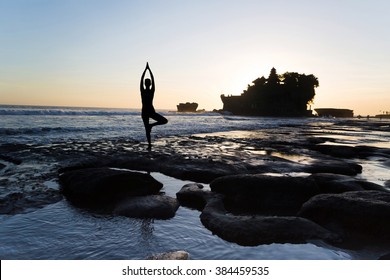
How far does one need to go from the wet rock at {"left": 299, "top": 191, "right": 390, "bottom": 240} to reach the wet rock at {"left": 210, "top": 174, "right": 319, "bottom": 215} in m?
0.72

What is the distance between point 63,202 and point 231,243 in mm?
3472

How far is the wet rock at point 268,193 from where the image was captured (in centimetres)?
573

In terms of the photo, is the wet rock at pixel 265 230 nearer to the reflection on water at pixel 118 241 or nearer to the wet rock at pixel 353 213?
the reflection on water at pixel 118 241

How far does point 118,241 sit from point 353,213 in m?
3.65

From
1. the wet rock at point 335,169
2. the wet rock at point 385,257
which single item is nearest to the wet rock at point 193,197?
the wet rock at point 385,257

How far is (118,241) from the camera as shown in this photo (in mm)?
3789

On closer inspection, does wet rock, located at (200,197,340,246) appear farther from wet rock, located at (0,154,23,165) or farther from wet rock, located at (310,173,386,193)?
wet rock, located at (0,154,23,165)

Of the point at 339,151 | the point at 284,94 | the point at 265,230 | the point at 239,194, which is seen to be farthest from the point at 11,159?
the point at 284,94

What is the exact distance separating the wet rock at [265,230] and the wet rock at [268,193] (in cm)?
120

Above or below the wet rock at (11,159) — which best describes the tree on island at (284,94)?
above

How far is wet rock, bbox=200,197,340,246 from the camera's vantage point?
4000 millimetres

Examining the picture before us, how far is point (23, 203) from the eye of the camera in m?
5.29

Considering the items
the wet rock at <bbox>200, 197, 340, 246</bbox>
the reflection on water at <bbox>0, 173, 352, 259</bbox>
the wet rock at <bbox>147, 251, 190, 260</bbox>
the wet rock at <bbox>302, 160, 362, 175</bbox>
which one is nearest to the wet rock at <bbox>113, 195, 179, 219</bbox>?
the reflection on water at <bbox>0, 173, 352, 259</bbox>

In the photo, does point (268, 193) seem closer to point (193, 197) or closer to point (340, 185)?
point (193, 197)
